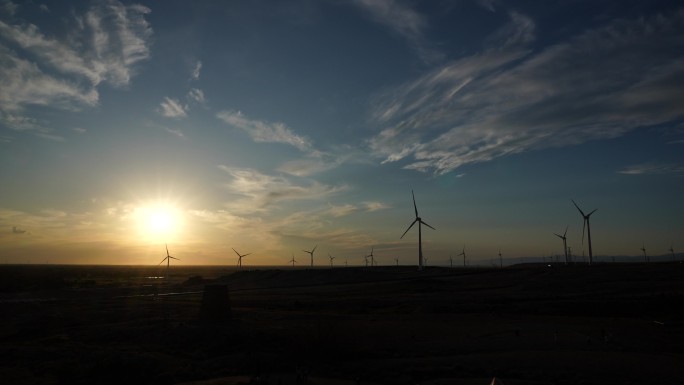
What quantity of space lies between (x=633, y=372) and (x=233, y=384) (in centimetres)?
1605

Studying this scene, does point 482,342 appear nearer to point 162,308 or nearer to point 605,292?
point 605,292

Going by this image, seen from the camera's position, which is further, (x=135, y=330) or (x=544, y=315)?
(x=544, y=315)

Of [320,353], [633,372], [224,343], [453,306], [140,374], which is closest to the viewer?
[633,372]

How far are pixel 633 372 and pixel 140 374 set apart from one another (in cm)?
2112

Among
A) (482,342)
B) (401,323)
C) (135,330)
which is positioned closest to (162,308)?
(135,330)

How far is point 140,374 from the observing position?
2161cm

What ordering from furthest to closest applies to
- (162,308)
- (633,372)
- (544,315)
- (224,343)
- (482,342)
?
(162,308), (544,315), (224,343), (482,342), (633,372)

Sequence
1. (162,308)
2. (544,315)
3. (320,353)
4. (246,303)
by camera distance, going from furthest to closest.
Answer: (246,303)
(162,308)
(544,315)
(320,353)

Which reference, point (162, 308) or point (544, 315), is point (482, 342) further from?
point (162, 308)

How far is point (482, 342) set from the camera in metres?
25.4

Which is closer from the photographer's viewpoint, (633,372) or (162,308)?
(633,372)

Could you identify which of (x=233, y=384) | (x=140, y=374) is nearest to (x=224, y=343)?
(x=140, y=374)

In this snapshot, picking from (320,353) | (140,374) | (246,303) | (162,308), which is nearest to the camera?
(140,374)

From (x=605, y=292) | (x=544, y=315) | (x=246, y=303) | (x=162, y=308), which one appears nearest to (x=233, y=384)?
(x=544, y=315)
